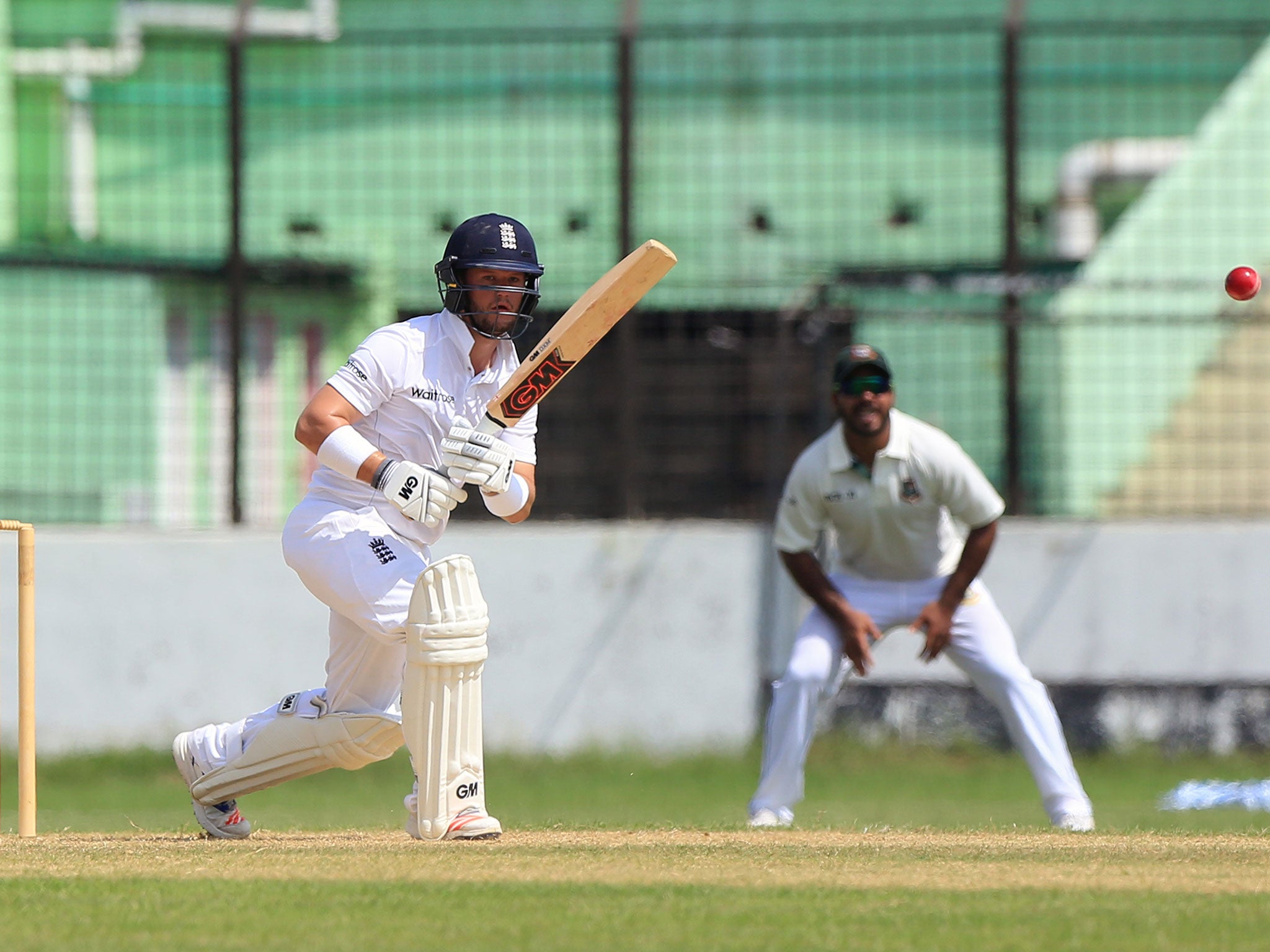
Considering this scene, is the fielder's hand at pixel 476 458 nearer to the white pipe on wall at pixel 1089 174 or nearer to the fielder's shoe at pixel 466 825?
the fielder's shoe at pixel 466 825

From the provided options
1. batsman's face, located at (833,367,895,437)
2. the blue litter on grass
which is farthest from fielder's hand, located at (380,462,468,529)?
the blue litter on grass

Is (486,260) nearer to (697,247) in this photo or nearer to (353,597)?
(353,597)

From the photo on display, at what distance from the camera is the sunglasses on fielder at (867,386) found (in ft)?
25.1

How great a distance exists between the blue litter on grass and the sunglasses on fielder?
8.38 ft

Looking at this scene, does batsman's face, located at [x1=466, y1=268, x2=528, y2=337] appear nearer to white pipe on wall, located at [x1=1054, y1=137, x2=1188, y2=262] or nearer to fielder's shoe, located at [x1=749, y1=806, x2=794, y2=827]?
fielder's shoe, located at [x1=749, y1=806, x2=794, y2=827]

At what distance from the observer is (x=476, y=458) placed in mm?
5551

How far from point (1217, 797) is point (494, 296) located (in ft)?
15.6

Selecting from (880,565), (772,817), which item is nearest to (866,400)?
(880,565)

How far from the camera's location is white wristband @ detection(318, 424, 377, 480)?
18.1ft

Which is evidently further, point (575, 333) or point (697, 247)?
point (697, 247)

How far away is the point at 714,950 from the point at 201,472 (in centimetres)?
755

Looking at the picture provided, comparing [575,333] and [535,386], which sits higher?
[575,333]

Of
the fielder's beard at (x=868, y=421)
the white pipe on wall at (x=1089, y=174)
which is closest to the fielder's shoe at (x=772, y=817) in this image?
the fielder's beard at (x=868, y=421)

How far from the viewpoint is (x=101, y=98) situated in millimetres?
12617
